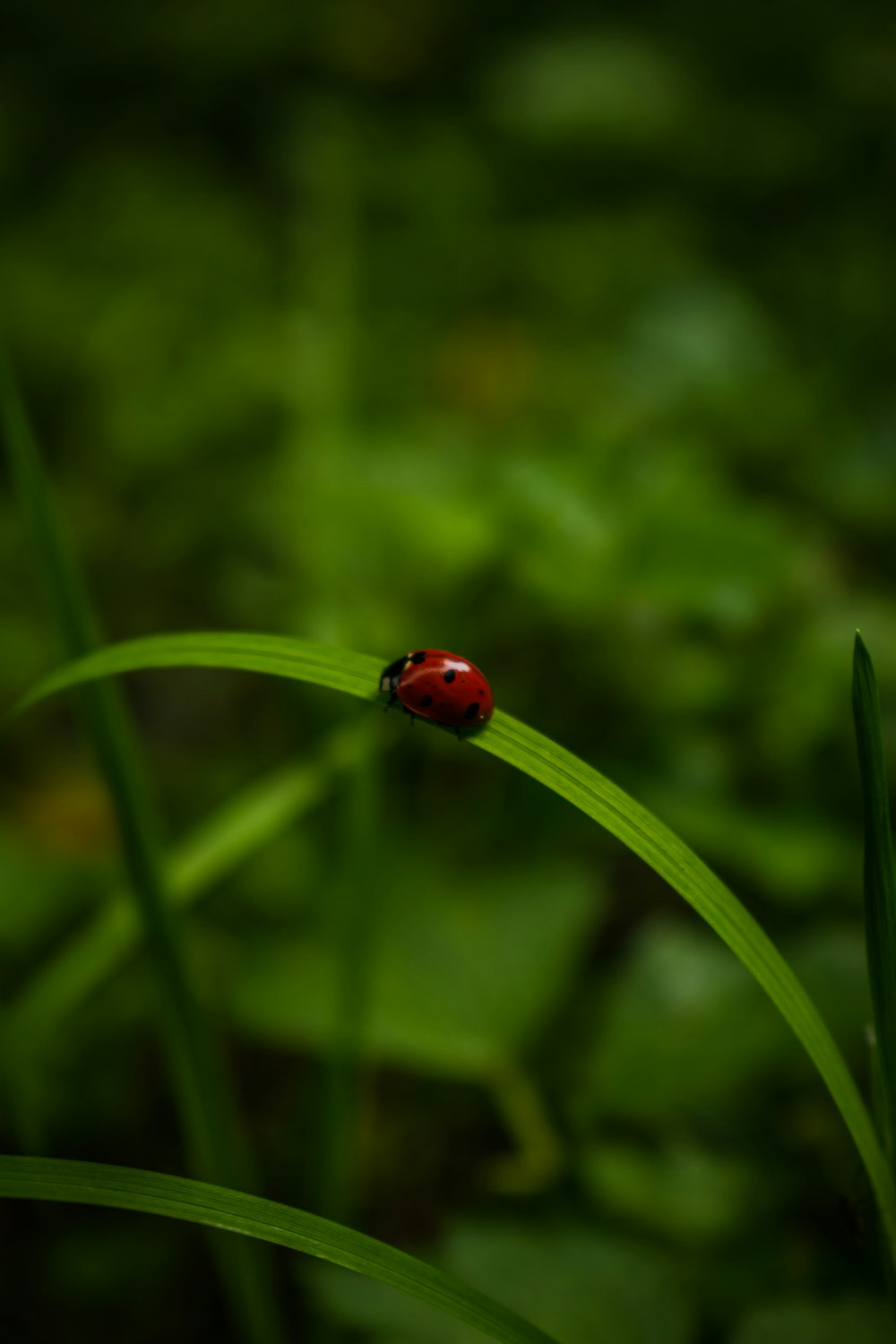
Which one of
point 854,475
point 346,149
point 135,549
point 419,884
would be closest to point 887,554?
point 854,475

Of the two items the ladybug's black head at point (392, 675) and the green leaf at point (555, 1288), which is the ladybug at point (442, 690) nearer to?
the ladybug's black head at point (392, 675)

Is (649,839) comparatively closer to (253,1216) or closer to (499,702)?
(253,1216)

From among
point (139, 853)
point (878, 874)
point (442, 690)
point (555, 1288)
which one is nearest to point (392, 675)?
point (442, 690)

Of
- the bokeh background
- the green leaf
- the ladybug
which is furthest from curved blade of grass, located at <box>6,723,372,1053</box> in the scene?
the green leaf

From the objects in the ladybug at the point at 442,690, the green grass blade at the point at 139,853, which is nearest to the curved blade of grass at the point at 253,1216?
the green grass blade at the point at 139,853

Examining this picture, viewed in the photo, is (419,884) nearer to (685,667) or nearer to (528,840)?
(528,840)

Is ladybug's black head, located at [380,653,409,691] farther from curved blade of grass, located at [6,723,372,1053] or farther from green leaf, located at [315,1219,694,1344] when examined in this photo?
green leaf, located at [315,1219,694,1344]
